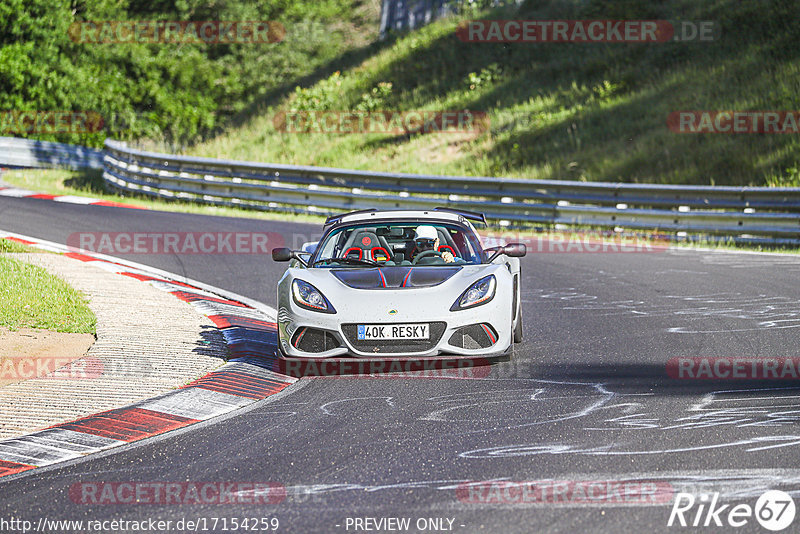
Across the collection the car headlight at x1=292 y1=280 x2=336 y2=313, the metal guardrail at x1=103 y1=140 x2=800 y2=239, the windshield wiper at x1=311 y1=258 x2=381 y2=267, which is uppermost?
the metal guardrail at x1=103 y1=140 x2=800 y2=239

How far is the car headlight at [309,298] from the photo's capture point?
762 cm

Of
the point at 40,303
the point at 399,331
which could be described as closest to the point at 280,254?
the point at 399,331

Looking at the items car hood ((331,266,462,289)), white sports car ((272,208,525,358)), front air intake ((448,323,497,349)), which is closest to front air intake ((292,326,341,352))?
white sports car ((272,208,525,358))

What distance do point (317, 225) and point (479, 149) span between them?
34.0 ft

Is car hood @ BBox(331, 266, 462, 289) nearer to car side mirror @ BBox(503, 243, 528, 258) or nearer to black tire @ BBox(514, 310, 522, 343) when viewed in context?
car side mirror @ BBox(503, 243, 528, 258)

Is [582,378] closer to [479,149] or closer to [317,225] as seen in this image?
[317,225]

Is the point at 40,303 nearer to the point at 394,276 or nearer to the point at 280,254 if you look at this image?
the point at 280,254

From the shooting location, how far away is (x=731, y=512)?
4301mm

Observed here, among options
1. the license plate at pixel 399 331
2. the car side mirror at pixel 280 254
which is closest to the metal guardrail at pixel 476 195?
the car side mirror at pixel 280 254

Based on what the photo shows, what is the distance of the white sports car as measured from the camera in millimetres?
7414

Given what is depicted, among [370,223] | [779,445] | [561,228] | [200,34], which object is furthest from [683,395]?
[200,34]

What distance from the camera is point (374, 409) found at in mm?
6461

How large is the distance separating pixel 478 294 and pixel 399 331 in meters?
0.73

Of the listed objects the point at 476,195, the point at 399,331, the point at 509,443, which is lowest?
the point at 509,443
